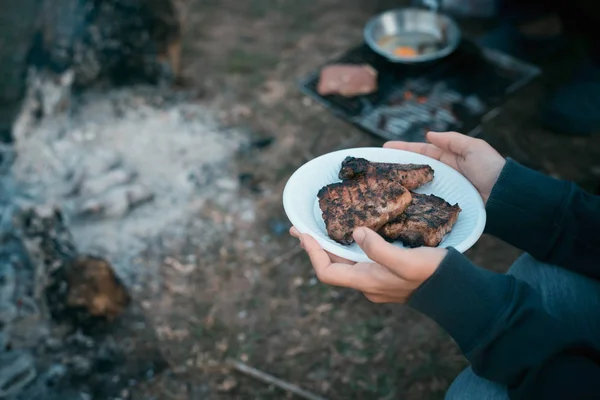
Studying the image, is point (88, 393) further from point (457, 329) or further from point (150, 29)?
point (150, 29)

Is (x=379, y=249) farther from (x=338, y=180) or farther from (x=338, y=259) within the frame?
(x=338, y=180)

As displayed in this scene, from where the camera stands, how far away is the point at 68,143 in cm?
465

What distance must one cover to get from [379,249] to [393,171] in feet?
2.06

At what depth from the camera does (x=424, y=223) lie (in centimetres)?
242

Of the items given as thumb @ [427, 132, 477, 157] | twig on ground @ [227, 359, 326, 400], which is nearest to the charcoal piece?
twig on ground @ [227, 359, 326, 400]

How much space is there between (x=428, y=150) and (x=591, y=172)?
83.0 inches

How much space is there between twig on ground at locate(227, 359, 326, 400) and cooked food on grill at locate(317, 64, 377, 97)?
90.2 inches

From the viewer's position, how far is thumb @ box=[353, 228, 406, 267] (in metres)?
2.07

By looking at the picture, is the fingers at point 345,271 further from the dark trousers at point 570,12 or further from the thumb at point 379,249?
the dark trousers at point 570,12

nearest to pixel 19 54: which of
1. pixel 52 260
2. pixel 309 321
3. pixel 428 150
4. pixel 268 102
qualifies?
pixel 268 102

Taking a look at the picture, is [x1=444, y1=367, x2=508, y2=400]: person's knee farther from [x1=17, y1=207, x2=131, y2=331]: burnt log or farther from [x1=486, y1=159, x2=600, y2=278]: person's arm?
[x1=17, y1=207, x2=131, y2=331]: burnt log

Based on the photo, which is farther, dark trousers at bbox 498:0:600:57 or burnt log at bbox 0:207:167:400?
dark trousers at bbox 498:0:600:57

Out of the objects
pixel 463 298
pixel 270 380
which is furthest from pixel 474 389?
pixel 270 380

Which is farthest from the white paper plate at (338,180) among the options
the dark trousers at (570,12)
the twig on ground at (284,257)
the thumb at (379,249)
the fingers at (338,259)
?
the dark trousers at (570,12)
